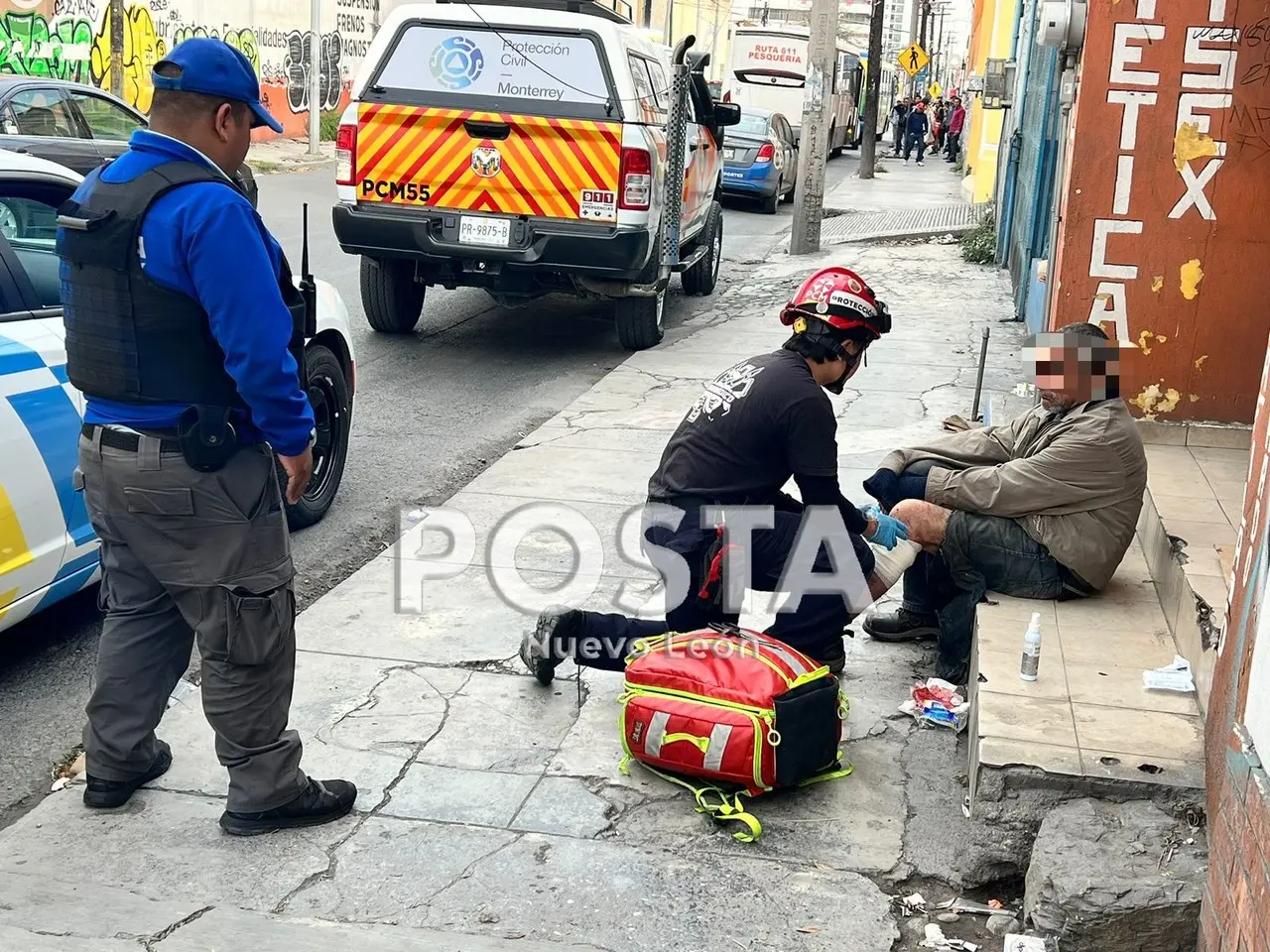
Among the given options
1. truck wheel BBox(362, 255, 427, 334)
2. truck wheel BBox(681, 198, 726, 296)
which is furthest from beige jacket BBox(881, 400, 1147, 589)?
truck wheel BBox(681, 198, 726, 296)

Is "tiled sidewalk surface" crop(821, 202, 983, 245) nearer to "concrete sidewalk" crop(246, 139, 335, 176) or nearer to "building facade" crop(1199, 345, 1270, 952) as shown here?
"concrete sidewalk" crop(246, 139, 335, 176)

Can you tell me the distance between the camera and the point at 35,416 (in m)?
4.29

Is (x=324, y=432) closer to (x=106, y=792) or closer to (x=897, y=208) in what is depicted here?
(x=106, y=792)

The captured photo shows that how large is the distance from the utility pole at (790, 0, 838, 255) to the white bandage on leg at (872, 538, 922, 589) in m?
11.1

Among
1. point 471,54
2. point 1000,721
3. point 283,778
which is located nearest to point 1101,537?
point 1000,721

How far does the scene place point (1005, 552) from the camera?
4734 mm

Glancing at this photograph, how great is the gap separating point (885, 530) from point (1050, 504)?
57cm

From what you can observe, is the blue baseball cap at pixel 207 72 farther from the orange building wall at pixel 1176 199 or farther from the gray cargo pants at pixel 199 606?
the orange building wall at pixel 1176 199

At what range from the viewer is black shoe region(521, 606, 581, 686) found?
4480 millimetres

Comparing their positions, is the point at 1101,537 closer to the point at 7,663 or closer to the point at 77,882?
the point at 77,882

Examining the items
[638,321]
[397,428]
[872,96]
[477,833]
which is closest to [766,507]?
[477,833]

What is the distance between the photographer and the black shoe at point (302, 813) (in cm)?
364

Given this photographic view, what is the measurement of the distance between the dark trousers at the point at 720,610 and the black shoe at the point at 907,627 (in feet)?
2.07

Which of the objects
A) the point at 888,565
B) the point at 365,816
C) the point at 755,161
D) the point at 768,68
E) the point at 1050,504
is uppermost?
the point at 768,68
